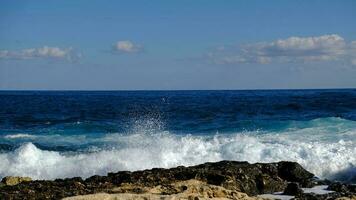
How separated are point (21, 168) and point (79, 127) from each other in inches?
411

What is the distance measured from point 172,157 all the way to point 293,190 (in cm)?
721

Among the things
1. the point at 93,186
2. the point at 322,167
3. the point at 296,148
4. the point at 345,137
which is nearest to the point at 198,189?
the point at 93,186

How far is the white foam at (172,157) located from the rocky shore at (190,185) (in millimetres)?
4412

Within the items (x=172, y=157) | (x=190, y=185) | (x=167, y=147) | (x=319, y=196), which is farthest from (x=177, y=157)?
(x=190, y=185)

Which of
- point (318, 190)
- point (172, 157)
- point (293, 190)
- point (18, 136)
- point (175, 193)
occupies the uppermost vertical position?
point (175, 193)

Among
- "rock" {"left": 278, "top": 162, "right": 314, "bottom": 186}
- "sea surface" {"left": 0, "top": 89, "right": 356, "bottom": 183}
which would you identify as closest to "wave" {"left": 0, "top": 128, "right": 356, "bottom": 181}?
"sea surface" {"left": 0, "top": 89, "right": 356, "bottom": 183}

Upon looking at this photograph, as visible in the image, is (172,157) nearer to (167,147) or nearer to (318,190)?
(167,147)

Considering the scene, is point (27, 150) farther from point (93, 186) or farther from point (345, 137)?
point (345, 137)

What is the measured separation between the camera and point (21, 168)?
55.7 feet

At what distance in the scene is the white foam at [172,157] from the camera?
1573 cm

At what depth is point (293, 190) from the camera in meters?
9.84

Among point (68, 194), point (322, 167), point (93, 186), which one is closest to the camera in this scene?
point (68, 194)

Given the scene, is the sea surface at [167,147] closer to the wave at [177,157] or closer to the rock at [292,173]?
the wave at [177,157]

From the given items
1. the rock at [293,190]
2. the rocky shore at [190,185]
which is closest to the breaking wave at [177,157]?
the rocky shore at [190,185]
